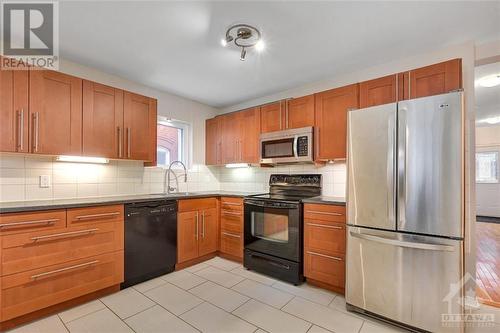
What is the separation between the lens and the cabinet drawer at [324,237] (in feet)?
7.55

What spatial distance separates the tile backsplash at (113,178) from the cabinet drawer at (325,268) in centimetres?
85

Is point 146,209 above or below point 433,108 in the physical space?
below

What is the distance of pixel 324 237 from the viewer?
2398 millimetres

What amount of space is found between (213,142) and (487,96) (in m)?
4.39

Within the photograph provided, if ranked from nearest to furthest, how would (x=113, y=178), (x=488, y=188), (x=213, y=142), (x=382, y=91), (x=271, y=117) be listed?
(x=382, y=91) < (x=113, y=178) < (x=271, y=117) < (x=213, y=142) < (x=488, y=188)

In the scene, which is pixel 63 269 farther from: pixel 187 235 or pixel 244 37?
pixel 244 37

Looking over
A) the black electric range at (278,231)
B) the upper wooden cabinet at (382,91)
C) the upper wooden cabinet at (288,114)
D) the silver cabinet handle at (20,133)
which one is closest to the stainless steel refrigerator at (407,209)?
the upper wooden cabinet at (382,91)

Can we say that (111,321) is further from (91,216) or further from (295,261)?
(295,261)

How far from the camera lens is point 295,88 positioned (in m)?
3.34

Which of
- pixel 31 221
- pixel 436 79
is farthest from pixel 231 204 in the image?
pixel 436 79

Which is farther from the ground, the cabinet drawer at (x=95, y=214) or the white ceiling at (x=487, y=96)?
the white ceiling at (x=487, y=96)

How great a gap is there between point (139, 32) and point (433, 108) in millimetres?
2362

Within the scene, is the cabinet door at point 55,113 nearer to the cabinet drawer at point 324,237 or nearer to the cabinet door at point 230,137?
the cabinet door at point 230,137

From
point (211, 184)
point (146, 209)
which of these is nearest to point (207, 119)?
point (211, 184)
